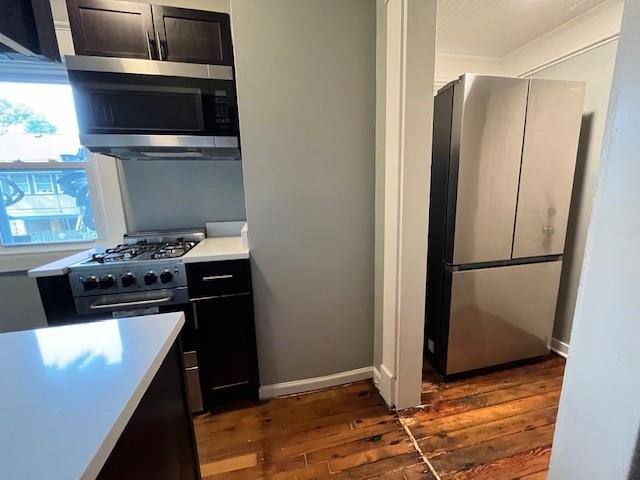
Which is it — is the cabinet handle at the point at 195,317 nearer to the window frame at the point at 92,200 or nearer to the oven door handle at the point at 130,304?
the oven door handle at the point at 130,304

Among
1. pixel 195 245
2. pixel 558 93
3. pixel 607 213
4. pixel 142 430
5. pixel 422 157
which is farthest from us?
pixel 195 245

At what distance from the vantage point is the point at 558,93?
5.58ft

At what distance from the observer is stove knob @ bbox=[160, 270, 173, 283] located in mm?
1463

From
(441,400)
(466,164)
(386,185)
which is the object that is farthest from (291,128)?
(441,400)

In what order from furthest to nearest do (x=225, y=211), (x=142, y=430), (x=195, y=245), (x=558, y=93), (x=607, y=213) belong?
1. (x=225, y=211)
2. (x=195, y=245)
3. (x=558, y=93)
4. (x=142, y=430)
5. (x=607, y=213)

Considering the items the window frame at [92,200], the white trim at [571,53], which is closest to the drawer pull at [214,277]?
the window frame at [92,200]

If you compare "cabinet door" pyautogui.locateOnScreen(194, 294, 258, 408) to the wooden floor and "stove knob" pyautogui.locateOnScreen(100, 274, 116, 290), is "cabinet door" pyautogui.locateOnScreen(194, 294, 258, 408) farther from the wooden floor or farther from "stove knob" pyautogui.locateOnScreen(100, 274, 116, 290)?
"stove knob" pyautogui.locateOnScreen(100, 274, 116, 290)

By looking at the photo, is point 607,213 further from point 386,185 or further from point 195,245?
point 195,245

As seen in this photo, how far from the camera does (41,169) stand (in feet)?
6.10

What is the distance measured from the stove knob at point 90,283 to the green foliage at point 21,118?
1.21 m

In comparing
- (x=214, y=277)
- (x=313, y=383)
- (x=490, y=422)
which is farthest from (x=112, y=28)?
(x=490, y=422)

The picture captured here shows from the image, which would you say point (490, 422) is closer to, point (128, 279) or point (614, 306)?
point (614, 306)

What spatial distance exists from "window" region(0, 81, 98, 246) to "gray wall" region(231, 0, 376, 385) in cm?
129

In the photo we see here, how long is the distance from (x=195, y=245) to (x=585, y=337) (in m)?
1.83
